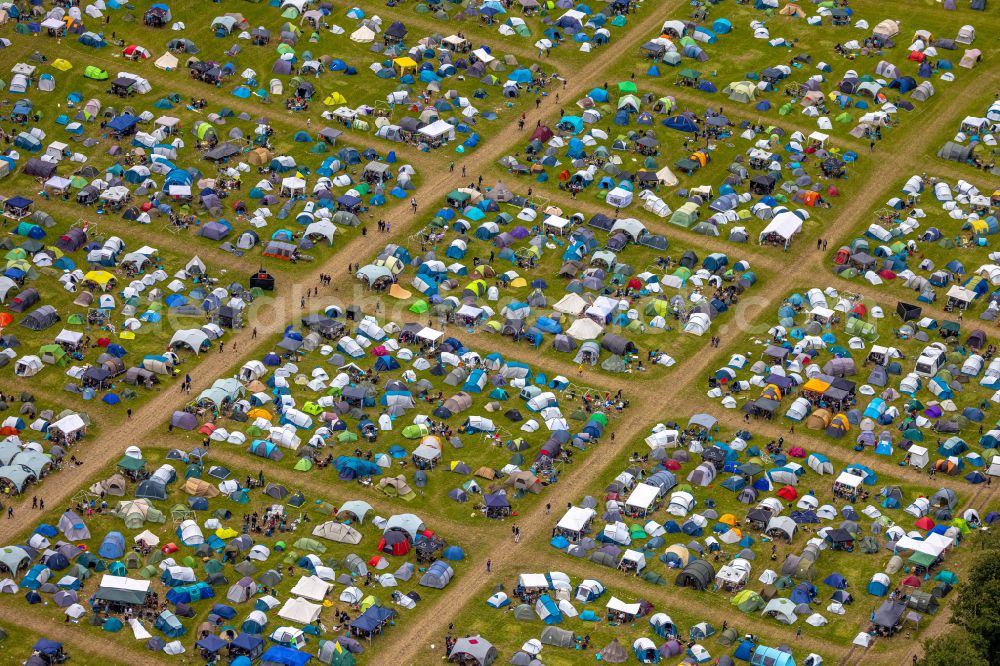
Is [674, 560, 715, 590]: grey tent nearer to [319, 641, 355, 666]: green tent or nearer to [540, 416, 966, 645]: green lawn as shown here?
[540, 416, 966, 645]: green lawn

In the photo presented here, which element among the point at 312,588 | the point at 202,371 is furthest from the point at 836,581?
the point at 202,371

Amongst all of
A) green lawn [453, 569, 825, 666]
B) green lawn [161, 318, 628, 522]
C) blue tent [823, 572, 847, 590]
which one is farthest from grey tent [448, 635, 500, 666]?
blue tent [823, 572, 847, 590]

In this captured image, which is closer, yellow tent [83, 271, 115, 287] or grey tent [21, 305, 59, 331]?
grey tent [21, 305, 59, 331]

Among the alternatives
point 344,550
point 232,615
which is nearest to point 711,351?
point 344,550

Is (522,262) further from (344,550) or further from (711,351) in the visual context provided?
(344,550)

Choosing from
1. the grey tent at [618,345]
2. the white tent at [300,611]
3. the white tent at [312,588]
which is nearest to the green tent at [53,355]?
the white tent at [312,588]
